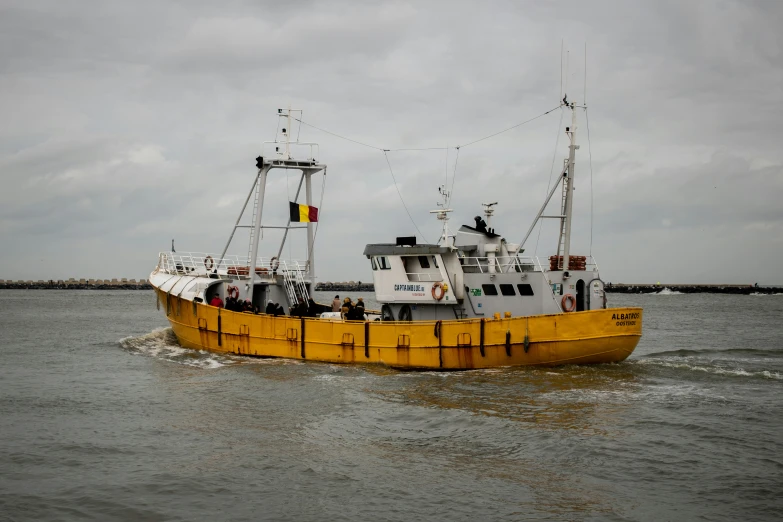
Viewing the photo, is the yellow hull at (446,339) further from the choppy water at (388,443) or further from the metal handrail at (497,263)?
the metal handrail at (497,263)

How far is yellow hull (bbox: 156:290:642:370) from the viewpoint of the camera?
20219 mm

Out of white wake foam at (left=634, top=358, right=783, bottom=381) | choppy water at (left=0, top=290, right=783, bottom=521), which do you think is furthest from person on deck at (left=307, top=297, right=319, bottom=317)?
white wake foam at (left=634, top=358, right=783, bottom=381)

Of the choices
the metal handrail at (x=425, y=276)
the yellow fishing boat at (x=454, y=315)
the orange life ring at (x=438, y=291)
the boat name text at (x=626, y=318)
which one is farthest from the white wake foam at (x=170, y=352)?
the boat name text at (x=626, y=318)

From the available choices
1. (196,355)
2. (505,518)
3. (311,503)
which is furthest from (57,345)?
(505,518)

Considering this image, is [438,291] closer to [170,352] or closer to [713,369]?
[713,369]

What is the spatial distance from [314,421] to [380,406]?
2.05 meters

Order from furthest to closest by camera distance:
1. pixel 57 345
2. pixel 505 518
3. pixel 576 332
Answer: pixel 57 345
pixel 576 332
pixel 505 518

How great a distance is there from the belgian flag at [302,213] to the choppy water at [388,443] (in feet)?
22.1

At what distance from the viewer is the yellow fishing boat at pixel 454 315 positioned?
66.8 feet

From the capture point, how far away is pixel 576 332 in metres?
20.2

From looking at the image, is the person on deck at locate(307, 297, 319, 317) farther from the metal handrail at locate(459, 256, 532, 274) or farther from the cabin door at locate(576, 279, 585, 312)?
the cabin door at locate(576, 279, 585, 312)

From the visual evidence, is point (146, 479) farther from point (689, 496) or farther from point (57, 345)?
point (57, 345)

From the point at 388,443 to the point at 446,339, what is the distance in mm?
8270

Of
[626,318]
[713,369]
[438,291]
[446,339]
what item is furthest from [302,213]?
[713,369]
